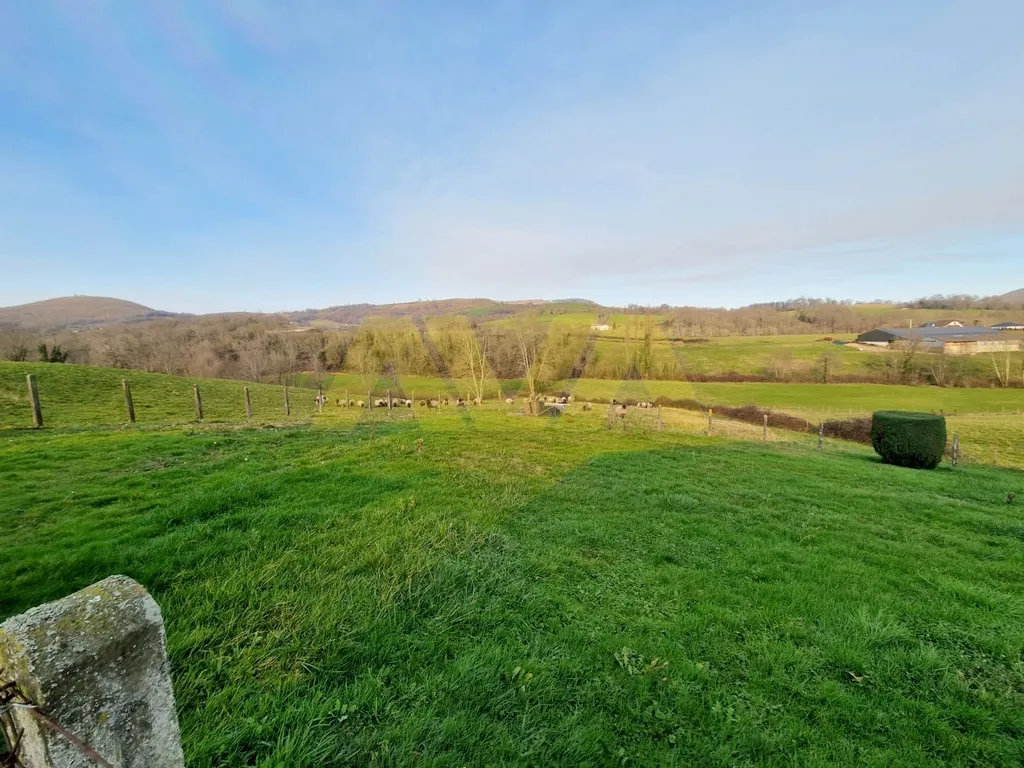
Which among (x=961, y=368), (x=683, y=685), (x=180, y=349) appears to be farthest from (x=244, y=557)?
(x=961, y=368)

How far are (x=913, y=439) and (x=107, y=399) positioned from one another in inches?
1236

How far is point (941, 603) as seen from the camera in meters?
4.11

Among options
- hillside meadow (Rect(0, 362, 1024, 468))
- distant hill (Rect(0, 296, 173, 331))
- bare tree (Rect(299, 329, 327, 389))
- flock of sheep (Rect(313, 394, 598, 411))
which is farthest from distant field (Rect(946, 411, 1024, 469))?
distant hill (Rect(0, 296, 173, 331))

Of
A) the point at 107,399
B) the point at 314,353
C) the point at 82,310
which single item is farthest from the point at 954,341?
the point at 82,310

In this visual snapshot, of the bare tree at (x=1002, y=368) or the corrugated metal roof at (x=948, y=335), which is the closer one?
the bare tree at (x=1002, y=368)

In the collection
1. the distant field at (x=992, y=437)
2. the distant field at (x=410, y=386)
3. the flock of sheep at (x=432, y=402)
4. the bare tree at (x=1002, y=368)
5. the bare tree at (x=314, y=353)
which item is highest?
the bare tree at (x=314, y=353)

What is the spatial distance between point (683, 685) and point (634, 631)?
569 mm

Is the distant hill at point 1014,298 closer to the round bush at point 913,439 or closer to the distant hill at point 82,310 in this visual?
the round bush at point 913,439

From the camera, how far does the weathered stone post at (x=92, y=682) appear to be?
1.06m

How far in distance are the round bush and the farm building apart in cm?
4797

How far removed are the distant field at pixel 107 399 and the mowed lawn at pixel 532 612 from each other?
32.9ft

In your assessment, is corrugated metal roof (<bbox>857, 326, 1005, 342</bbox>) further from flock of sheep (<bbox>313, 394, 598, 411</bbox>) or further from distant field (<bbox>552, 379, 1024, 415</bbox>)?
flock of sheep (<bbox>313, 394, 598, 411</bbox>)

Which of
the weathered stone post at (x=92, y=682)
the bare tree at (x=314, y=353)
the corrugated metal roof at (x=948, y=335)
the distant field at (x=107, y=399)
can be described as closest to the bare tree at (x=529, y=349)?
the distant field at (x=107, y=399)

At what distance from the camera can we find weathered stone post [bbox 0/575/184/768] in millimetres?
1059
